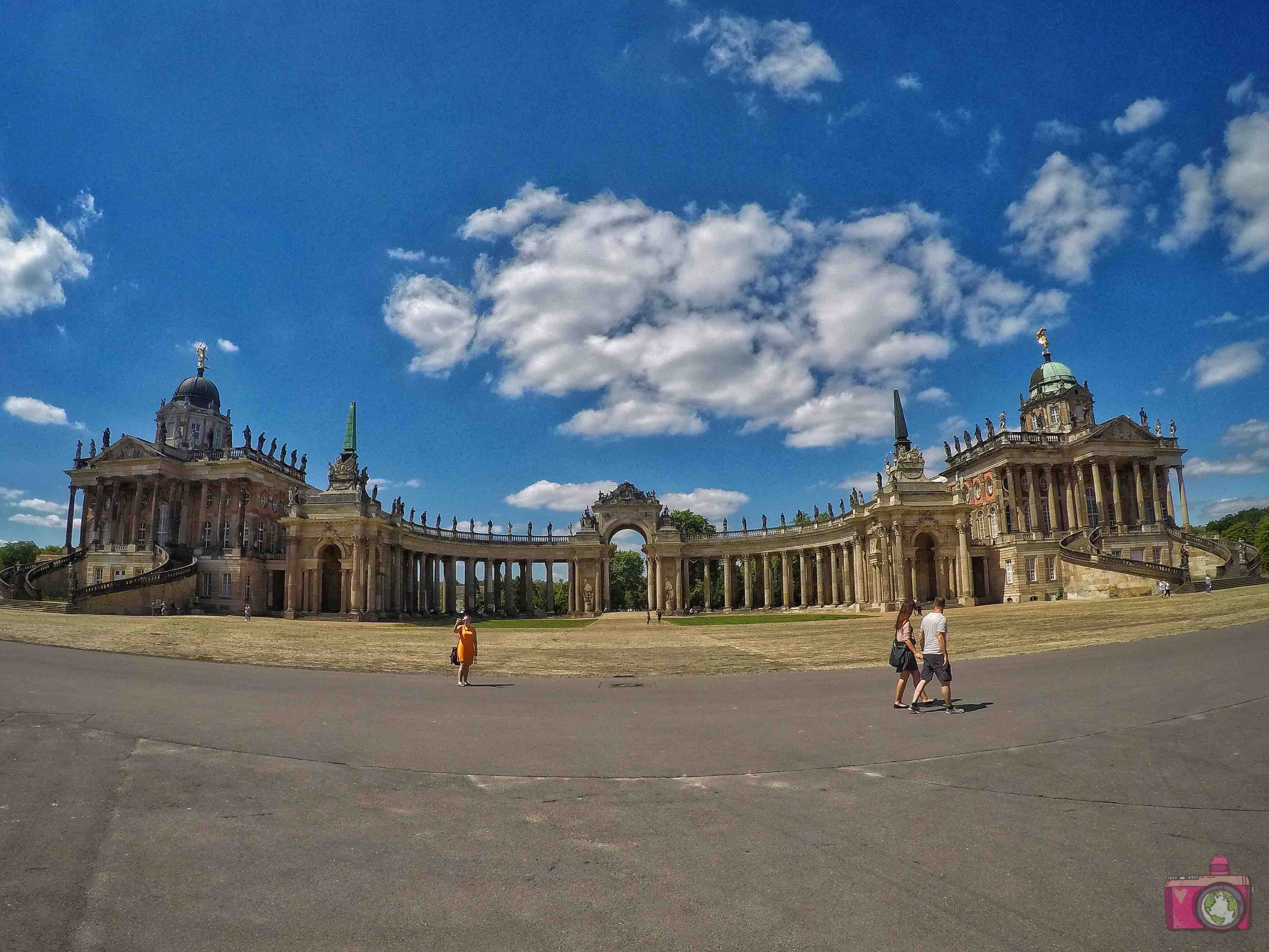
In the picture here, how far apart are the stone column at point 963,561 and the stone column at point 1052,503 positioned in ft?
53.5

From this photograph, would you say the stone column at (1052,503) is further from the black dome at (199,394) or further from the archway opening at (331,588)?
the black dome at (199,394)

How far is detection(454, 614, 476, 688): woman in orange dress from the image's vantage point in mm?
16812

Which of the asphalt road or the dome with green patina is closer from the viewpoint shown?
the asphalt road

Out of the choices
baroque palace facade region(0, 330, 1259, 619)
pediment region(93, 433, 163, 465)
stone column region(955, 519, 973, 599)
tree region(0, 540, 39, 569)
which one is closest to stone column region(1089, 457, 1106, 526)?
baroque palace facade region(0, 330, 1259, 619)

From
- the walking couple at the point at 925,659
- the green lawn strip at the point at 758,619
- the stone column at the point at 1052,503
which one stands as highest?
the stone column at the point at 1052,503

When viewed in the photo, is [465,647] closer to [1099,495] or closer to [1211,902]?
[1211,902]

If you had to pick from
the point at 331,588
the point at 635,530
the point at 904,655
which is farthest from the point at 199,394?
the point at 904,655

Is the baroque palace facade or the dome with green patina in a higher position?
the dome with green patina

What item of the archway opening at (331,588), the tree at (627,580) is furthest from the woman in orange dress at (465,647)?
the tree at (627,580)

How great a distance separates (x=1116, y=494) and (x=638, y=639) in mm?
60425

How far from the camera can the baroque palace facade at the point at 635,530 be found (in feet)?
202

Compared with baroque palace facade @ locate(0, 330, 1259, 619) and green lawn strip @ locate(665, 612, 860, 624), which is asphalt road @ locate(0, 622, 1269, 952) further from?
baroque palace facade @ locate(0, 330, 1259, 619)

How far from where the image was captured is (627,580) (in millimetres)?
124875

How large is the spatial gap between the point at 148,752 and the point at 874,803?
9309mm
